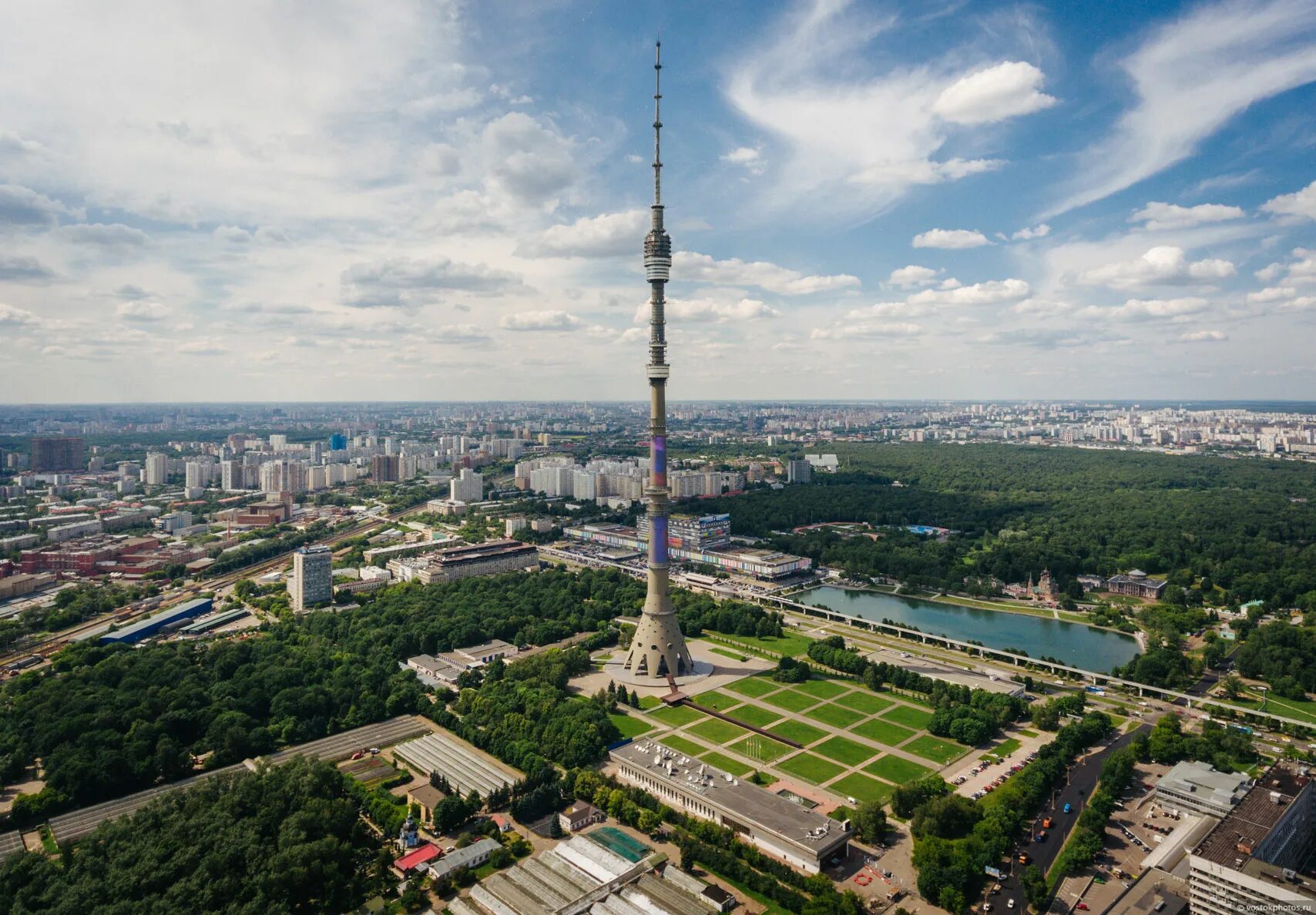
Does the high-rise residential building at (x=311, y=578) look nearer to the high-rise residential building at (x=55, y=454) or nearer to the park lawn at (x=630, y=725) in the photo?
the park lawn at (x=630, y=725)

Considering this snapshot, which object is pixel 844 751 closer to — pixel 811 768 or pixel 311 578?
pixel 811 768

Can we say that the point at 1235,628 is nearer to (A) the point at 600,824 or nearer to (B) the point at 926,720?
(B) the point at 926,720

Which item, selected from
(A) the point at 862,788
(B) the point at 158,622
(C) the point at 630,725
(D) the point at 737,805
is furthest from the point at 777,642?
(B) the point at 158,622

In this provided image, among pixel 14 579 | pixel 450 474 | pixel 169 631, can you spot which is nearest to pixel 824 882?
pixel 169 631

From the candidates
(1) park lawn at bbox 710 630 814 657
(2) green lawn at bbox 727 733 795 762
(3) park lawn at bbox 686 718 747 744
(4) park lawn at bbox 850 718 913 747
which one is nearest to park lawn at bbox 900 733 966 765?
(4) park lawn at bbox 850 718 913 747

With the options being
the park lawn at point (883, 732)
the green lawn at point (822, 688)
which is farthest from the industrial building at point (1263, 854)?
the green lawn at point (822, 688)

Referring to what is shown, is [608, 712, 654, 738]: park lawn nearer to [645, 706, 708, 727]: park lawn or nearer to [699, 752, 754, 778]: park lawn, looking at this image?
[645, 706, 708, 727]: park lawn
